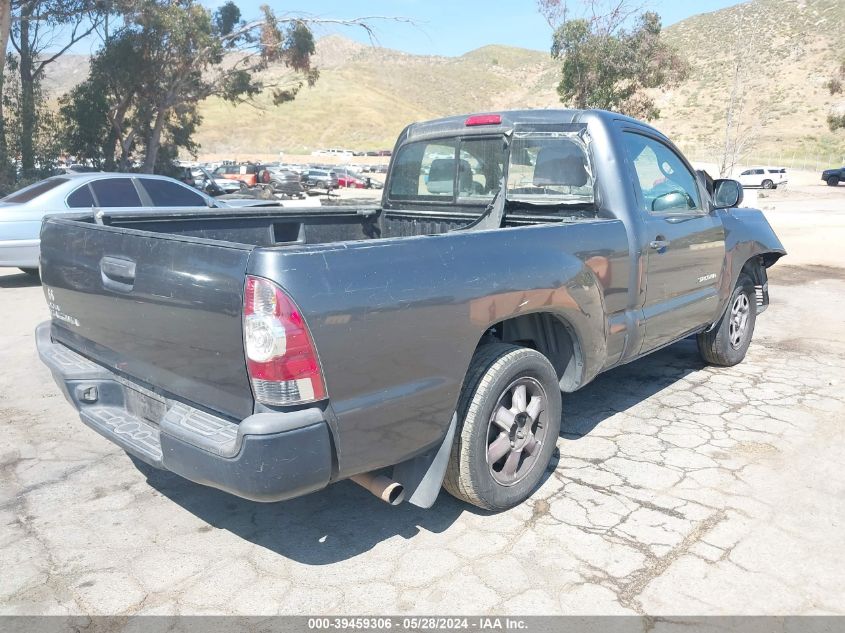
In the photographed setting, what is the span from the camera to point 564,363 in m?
3.86

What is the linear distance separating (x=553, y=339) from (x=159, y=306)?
2.10 m

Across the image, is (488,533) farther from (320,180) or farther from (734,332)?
(320,180)

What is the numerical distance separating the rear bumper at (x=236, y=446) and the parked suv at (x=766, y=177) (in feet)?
134

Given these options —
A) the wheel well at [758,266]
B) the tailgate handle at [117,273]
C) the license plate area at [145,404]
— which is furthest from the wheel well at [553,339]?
the wheel well at [758,266]

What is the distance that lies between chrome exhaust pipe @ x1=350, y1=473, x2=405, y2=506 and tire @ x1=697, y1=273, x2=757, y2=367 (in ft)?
11.9

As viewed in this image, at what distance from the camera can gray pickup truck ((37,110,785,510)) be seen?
2461 mm

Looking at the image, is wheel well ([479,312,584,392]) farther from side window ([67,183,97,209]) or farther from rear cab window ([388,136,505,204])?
→ side window ([67,183,97,209])

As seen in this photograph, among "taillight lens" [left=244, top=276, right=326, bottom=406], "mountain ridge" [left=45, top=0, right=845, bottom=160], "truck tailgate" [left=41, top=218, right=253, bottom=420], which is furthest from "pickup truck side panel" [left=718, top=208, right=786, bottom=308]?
"mountain ridge" [left=45, top=0, right=845, bottom=160]

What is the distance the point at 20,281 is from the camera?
32.9 ft

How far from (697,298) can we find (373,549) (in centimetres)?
296

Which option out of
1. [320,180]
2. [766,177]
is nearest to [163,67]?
[320,180]

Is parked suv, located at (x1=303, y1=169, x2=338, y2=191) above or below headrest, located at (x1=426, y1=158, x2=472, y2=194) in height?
below

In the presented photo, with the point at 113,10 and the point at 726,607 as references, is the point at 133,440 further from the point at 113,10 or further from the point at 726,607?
the point at 113,10

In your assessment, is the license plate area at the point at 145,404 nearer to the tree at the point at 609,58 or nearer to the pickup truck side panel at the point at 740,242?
the pickup truck side panel at the point at 740,242
